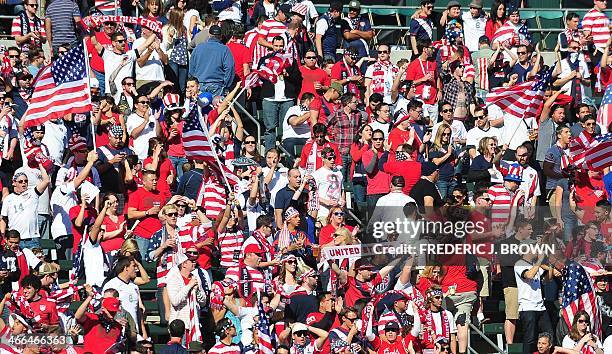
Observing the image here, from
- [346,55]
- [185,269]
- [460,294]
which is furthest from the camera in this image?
[346,55]

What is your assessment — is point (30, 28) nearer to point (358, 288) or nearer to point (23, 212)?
point (23, 212)

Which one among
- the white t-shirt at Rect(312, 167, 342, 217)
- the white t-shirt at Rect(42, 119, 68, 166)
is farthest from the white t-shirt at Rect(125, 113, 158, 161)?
the white t-shirt at Rect(312, 167, 342, 217)

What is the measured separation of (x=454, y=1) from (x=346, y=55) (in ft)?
7.28

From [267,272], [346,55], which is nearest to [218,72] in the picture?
[346,55]

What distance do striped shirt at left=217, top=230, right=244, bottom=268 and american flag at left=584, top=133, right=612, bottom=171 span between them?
514 cm

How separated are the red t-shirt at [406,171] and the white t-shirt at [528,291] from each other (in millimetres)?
1765

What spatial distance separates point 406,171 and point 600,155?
9.28ft

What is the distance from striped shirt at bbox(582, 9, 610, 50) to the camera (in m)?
30.2

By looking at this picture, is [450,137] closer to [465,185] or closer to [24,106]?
[465,185]

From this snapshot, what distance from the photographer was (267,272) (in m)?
23.5

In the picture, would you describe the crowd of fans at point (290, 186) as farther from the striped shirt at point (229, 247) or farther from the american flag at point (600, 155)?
the american flag at point (600, 155)

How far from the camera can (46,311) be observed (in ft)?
72.9

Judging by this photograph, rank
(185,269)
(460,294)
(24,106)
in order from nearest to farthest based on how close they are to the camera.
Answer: (185,269)
(460,294)
(24,106)

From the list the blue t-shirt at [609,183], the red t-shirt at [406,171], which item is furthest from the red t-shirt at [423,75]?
the blue t-shirt at [609,183]
